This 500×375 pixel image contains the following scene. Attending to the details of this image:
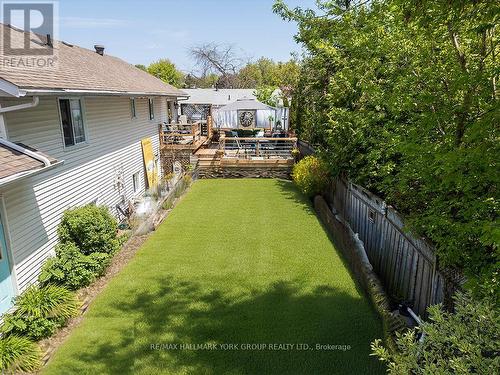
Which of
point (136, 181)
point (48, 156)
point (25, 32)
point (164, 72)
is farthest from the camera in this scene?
point (164, 72)

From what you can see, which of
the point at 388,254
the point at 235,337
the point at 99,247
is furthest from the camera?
the point at 99,247

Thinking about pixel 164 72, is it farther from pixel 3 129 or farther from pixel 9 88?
pixel 9 88

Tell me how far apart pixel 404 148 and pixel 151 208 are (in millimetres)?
9749

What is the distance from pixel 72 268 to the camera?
24.9 feet

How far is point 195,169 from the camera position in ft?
59.1

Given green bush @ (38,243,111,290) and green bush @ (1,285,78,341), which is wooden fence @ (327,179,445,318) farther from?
green bush @ (38,243,111,290)

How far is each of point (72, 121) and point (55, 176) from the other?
6.26 feet

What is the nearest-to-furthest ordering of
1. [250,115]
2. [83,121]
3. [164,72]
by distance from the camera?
[83,121], [250,115], [164,72]

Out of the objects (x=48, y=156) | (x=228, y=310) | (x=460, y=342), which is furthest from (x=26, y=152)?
(x=460, y=342)

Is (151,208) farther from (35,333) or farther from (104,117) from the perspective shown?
(35,333)

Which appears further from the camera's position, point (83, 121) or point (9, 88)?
point (83, 121)

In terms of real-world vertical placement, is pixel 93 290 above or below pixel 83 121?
below

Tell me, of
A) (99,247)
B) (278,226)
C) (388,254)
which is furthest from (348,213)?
(99,247)

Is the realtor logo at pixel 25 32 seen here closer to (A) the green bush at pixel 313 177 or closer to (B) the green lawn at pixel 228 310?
(B) the green lawn at pixel 228 310
